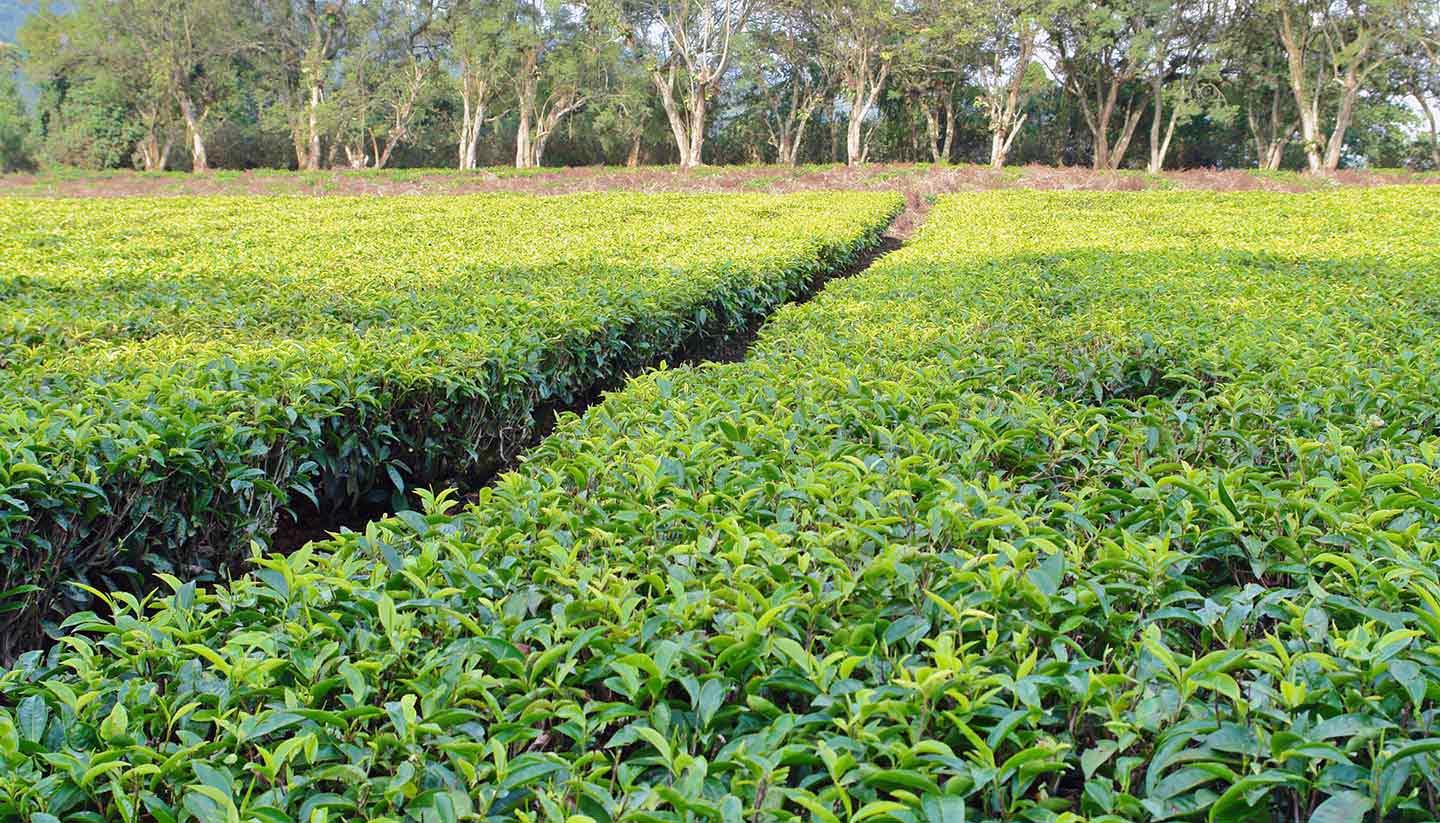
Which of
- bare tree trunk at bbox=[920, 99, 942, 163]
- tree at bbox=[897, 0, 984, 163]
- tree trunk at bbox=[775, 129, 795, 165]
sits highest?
tree at bbox=[897, 0, 984, 163]

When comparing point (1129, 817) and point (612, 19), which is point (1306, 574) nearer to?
point (1129, 817)

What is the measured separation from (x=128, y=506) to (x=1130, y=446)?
129 inches

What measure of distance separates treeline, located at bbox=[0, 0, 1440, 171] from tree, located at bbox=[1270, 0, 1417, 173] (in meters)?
0.10

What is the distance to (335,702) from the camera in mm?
1640

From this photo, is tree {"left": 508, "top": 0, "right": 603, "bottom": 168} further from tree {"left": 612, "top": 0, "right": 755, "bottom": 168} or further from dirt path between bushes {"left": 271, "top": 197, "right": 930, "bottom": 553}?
dirt path between bushes {"left": 271, "top": 197, "right": 930, "bottom": 553}

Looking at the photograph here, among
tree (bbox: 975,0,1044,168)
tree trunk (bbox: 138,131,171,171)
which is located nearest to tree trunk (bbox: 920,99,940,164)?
tree (bbox: 975,0,1044,168)

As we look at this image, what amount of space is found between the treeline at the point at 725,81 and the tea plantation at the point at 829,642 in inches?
1228

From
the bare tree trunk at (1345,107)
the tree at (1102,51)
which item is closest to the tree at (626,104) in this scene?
the tree at (1102,51)

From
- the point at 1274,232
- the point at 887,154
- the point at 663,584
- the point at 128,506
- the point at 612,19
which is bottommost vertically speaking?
the point at 128,506

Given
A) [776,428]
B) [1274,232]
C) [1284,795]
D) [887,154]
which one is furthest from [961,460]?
[887,154]

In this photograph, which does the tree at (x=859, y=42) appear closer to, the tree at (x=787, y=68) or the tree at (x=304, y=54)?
the tree at (x=787, y=68)

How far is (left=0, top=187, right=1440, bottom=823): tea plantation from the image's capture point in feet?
4.35

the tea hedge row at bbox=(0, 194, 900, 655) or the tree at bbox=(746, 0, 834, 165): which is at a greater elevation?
the tree at bbox=(746, 0, 834, 165)

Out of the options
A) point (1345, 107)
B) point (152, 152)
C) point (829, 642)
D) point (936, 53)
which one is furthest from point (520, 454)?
point (152, 152)
